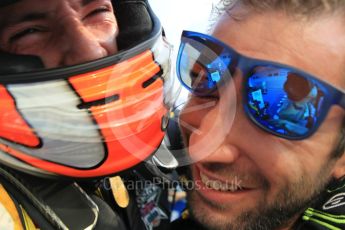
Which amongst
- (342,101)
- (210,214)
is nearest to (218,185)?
(210,214)

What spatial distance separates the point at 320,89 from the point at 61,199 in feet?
1.91

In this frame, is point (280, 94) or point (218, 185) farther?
point (218, 185)

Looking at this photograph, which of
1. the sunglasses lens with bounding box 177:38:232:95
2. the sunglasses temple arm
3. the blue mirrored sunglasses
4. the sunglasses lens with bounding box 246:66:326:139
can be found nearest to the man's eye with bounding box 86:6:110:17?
the sunglasses lens with bounding box 177:38:232:95

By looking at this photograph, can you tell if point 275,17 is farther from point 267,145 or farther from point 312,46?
point 267,145

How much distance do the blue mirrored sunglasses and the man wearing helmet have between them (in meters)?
0.20

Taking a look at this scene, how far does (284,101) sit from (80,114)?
404mm

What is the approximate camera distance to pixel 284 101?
69cm

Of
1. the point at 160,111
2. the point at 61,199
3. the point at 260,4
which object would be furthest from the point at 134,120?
the point at 260,4

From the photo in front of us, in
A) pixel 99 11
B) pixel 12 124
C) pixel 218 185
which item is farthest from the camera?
pixel 99 11

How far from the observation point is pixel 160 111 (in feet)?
2.89

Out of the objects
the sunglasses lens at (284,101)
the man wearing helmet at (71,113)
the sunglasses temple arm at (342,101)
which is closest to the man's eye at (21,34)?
the man wearing helmet at (71,113)

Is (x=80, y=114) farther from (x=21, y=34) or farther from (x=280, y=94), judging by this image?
(x=280, y=94)

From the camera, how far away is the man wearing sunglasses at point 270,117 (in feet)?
2.26

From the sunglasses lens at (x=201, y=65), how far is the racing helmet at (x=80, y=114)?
8cm
